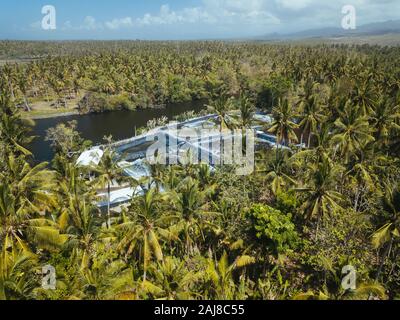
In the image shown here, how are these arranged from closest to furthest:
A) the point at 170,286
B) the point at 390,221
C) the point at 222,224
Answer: the point at 170,286
the point at 390,221
the point at 222,224

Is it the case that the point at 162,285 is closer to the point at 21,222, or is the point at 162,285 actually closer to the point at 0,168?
the point at 21,222

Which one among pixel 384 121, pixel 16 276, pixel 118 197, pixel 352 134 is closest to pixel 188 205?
pixel 16 276

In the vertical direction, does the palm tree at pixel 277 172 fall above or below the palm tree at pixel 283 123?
below

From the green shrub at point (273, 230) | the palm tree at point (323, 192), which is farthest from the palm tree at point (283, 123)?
the green shrub at point (273, 230)

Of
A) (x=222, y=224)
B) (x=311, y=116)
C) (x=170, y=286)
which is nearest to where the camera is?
(x=170, y=286)

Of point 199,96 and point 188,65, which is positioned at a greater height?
point 188,65

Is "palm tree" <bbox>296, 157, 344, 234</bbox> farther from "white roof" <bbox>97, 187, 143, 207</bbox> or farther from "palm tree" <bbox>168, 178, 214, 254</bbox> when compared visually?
"white roof" <bbox>97, 187, 143, 207</bbox>

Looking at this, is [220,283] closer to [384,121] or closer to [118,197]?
[118,197]

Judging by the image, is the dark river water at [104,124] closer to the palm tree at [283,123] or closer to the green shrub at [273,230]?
the palm tree at [283,123]

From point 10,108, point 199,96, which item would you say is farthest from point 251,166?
point 199,96
